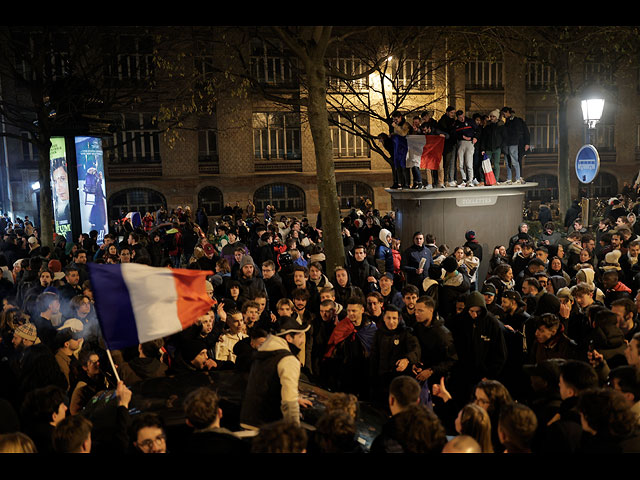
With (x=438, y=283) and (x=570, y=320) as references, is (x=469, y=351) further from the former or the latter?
(x=438, y=283)

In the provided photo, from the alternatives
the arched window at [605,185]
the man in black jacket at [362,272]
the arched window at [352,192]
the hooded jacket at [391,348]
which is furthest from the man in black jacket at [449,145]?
the arched window at [605,185]

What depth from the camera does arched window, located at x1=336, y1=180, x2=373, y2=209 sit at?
32.9m

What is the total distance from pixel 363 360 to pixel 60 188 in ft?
41.9

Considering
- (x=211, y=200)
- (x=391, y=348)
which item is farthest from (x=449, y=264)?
(x=211, y=200)

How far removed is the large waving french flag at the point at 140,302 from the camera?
4383mm

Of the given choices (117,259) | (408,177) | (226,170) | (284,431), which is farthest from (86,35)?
(284,431)

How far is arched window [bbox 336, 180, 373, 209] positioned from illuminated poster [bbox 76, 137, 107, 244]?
18.1 metres

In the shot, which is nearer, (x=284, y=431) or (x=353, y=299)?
(x=284, y=431)

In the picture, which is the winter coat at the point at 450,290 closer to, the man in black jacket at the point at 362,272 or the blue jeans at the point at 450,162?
the man in black jacket at the point at 362,272

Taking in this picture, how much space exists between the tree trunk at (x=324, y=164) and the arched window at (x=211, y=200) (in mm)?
21168

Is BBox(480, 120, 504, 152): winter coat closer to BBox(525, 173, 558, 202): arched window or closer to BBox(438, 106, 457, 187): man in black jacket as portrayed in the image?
BBox(438, 106, 457, 187): man in black jacket

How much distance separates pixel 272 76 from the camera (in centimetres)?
3159

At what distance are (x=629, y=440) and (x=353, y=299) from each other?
3.27 metres

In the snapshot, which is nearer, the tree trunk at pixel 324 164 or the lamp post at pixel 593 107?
the tree trunk at pixel 324 164
